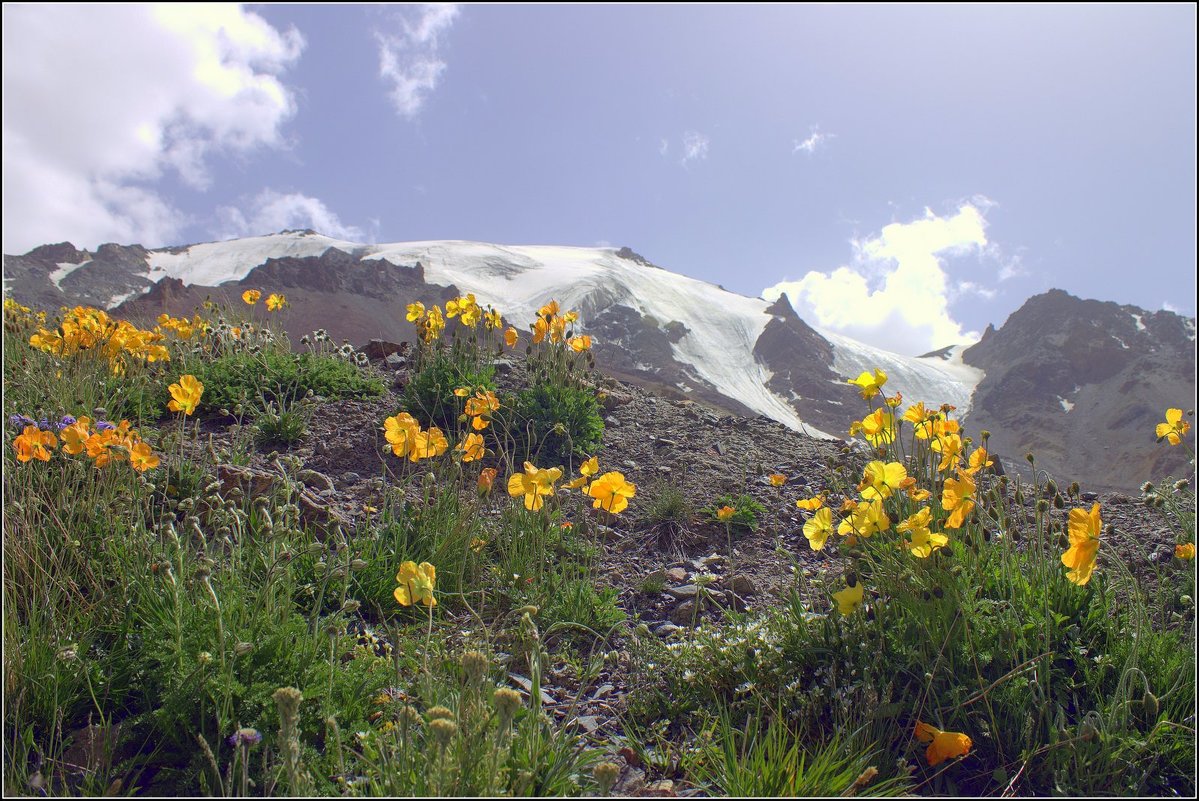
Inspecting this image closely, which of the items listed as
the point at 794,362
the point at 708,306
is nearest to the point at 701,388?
the point at 794,362

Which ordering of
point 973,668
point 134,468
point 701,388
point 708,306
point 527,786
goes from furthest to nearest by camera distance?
point 708,306
point 701,388
point 134,468
point 973,668
point 527,786

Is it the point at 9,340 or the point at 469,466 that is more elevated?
the point at 9,340

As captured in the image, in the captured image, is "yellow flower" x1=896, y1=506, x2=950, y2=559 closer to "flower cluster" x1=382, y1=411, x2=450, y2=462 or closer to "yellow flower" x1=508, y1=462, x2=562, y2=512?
"yellow flower" x1=508, y1=462, x2=562, y2=512

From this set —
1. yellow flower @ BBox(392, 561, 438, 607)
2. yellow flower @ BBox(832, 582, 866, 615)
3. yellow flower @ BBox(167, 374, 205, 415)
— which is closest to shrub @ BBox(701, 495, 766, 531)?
yellow flower @ BBox(832, 582, 866, 615)

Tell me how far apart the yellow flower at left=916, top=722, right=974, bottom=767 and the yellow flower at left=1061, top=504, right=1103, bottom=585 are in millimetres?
506

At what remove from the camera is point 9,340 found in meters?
5.16

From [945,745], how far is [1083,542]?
619 mm

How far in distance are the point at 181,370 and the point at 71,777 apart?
156 inches

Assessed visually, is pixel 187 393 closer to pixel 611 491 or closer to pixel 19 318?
pixel 611 491

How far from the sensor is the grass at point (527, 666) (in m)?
1.64

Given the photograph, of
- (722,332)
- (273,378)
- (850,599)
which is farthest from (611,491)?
(722,332)

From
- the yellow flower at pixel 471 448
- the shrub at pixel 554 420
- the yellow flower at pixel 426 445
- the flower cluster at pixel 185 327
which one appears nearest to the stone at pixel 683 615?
the yellow flower at pixel 471 448

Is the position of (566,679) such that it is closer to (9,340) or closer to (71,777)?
(71,777)

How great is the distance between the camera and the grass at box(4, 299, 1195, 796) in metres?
1.64
